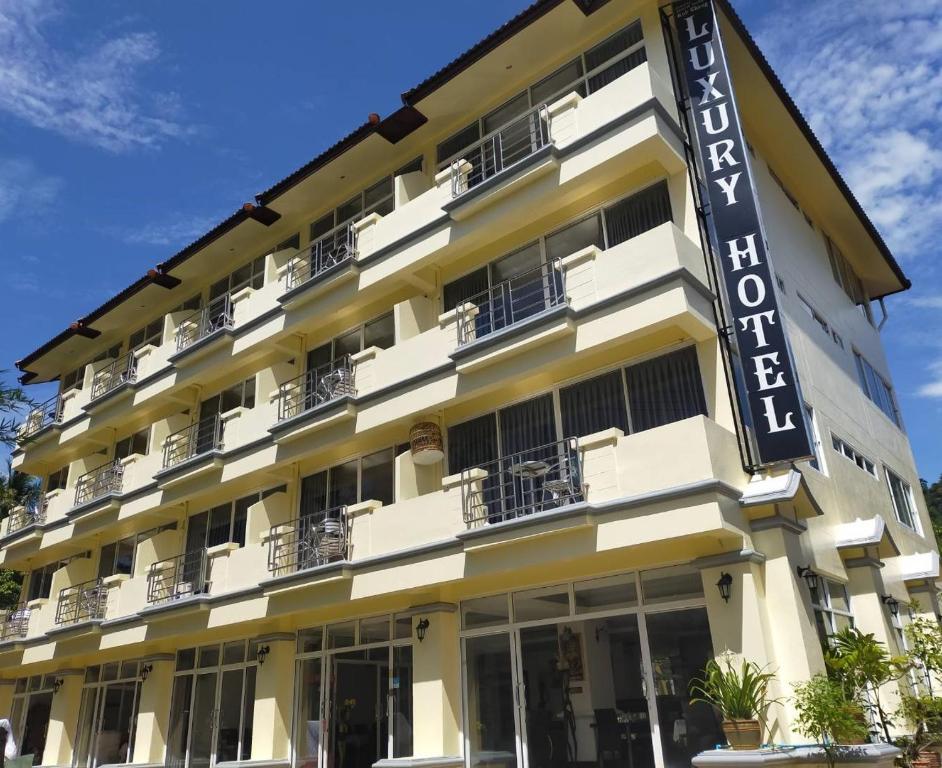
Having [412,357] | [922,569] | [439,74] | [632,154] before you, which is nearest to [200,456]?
[412,357]

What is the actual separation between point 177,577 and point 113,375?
7.67 m

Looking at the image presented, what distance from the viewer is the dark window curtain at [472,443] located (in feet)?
47.4

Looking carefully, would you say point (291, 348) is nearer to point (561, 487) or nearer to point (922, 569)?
point (561, 487)

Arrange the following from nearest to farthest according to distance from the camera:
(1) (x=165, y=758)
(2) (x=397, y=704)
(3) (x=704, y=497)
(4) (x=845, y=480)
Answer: (3) (x=704, y=497), (2) (x=397, y=704), (4) (x=845, y=480), (1) (x=165, y=758)

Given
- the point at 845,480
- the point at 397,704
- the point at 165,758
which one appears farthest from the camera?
the point at 165,758

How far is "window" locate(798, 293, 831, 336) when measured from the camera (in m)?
16.8

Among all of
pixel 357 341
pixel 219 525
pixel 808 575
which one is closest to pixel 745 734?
pixel 808 575

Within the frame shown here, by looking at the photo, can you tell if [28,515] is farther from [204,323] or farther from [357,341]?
[357,341]

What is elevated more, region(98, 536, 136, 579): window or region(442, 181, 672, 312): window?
region(442, 181, 672, 312): window

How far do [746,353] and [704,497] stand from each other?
262cm

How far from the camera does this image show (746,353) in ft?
40.4

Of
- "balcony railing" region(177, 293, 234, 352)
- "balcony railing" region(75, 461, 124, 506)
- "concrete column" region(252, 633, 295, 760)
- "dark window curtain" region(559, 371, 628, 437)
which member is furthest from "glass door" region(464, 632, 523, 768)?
"balcony railing" region(75, 461, 124, 506)

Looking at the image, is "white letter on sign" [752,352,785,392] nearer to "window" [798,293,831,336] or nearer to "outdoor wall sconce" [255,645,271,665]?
"window" [798,293,831,336]

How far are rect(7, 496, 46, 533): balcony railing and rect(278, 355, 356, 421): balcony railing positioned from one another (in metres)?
11.3
